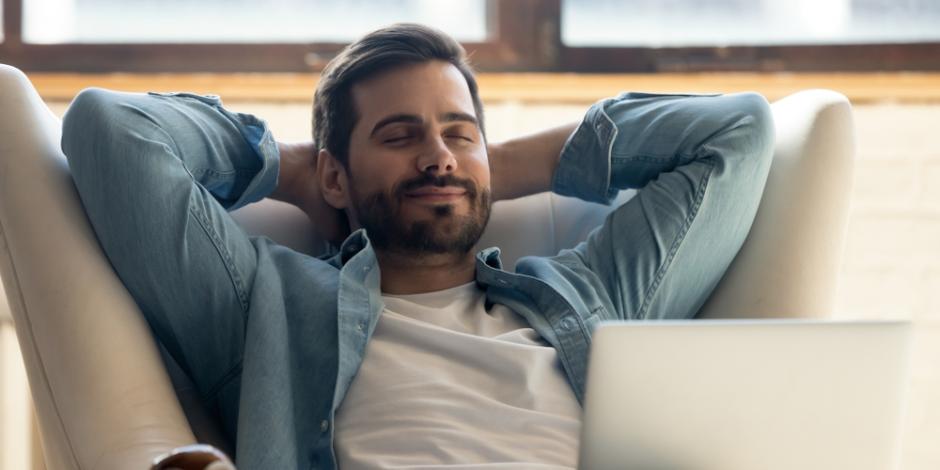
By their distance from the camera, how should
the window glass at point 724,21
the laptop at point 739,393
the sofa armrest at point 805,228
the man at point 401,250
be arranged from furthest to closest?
the window glass at point 724,21
the sofa armrest at point 805,228
the man at point 401,250
the laptop at point 739,393

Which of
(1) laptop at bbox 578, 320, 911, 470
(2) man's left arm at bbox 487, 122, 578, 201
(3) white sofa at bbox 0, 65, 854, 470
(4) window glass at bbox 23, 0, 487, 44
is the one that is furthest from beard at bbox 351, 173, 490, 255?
(4) window glass at bbox 23, 0, 487, 44

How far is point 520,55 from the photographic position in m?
2.38

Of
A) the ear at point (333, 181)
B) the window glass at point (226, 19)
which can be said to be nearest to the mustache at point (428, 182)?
the ear at point (333, 181)

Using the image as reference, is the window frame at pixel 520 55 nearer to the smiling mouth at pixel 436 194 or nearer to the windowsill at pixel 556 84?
the windowsill at pixel 556 84

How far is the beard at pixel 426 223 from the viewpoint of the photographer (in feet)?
5.09

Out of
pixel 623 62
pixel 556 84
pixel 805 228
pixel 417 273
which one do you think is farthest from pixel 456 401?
pixel 623 62

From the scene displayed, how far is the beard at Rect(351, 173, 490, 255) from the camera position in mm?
1553

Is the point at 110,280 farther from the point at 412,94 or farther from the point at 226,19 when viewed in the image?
the point at 226,19

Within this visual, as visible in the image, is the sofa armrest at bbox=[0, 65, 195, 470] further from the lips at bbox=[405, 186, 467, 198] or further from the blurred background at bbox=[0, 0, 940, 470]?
the blurred background at bbox=[0, 0, 940, 470]

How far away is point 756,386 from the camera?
3.06 ft

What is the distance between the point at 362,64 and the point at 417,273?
0.30m

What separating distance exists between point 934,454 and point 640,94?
105cm

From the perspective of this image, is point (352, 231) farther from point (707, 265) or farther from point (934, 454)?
point (934, 454)

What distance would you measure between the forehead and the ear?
0.21ft
